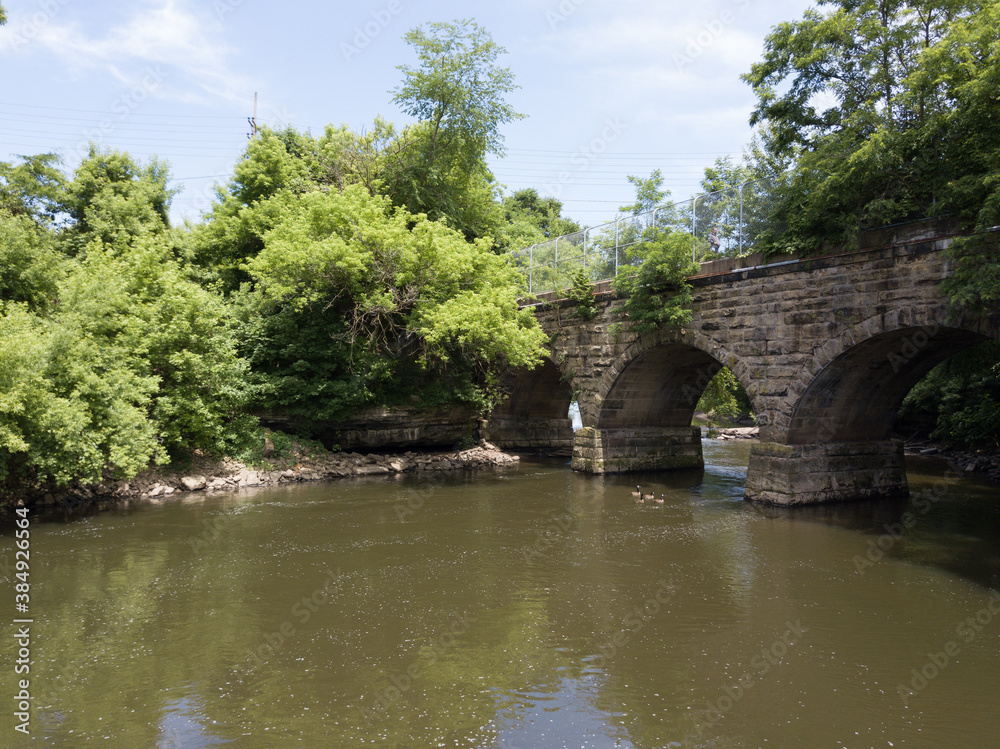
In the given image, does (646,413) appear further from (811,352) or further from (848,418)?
(811,352)

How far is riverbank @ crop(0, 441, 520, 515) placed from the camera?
14.5 meters

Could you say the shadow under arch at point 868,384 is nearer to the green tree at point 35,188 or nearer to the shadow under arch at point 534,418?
the shadow under arch at point 534,418

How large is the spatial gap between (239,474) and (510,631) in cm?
1257

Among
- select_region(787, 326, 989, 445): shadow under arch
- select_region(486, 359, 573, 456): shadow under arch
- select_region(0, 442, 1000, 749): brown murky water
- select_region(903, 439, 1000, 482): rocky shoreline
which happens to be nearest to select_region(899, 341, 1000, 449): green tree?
select_region(903, 439, 1000, 482): rocky shoreline

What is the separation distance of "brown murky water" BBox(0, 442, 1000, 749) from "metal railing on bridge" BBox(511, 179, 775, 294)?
689cm

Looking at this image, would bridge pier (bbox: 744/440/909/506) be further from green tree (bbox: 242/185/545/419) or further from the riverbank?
the riverbank

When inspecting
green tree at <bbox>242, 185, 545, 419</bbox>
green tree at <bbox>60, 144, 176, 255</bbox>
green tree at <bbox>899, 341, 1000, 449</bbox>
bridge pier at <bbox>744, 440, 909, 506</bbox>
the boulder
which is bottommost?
the boulder

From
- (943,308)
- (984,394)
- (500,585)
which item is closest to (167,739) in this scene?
(500,585)

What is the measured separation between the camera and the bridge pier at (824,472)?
14703mm

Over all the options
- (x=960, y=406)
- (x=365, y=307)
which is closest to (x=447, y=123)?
(x=365, y=307)

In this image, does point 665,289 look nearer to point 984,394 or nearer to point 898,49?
point 898,49

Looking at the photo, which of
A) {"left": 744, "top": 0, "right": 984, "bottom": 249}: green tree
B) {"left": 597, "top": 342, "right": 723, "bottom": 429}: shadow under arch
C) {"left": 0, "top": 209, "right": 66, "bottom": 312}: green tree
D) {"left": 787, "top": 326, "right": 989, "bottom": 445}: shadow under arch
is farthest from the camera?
{"left": 597, "top": 342, "right": 723, "bottom": 429}: shadow under arch

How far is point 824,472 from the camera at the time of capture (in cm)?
1507

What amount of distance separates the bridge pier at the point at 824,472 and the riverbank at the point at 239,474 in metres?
10.6
